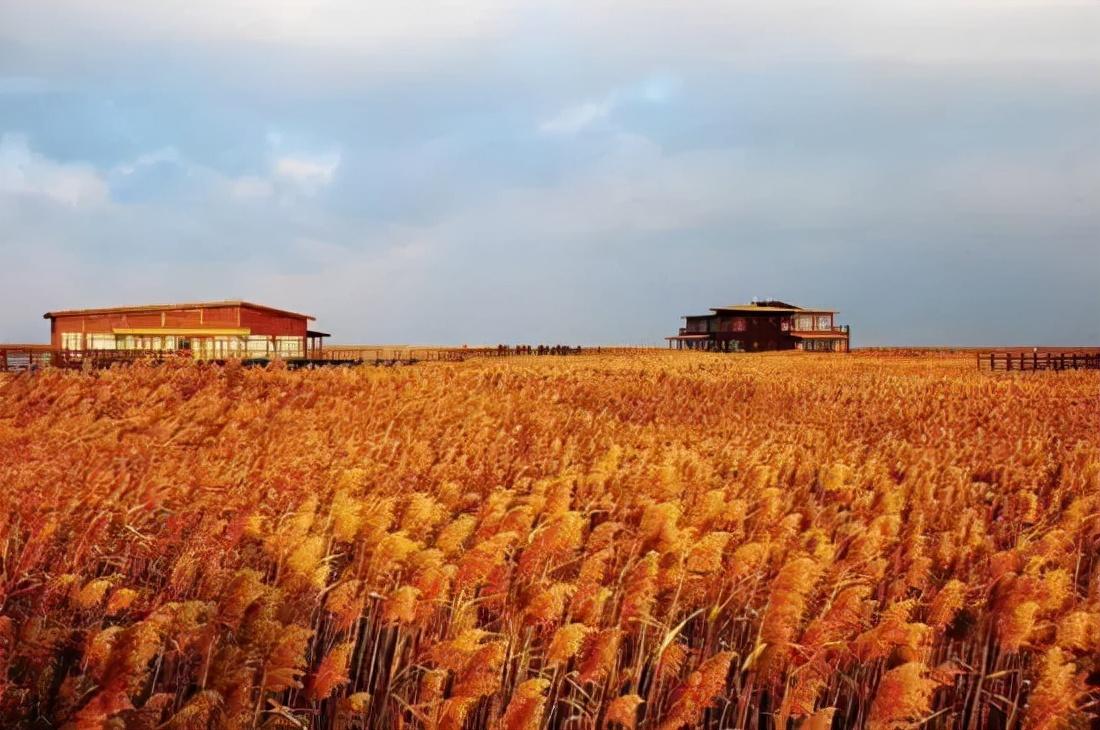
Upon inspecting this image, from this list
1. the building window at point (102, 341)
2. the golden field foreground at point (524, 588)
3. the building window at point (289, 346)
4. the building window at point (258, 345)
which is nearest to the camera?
the golden field foreground at point (524, 588)

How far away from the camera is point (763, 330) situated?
10106 centimetres

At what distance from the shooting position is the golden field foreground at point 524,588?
4797 mm

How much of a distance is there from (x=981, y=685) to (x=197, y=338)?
196ft

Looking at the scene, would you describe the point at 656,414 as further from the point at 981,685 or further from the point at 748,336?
the point at 748,336

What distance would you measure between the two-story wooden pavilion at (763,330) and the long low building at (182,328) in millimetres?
55015

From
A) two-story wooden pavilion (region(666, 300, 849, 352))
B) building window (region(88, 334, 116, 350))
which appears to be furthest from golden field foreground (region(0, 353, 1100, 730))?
two-story wooden pavilion (region(666, 300, 849, 352))

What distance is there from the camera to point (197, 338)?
58.8 meters

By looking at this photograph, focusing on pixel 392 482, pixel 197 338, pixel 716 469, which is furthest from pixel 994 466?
pixel 197 338

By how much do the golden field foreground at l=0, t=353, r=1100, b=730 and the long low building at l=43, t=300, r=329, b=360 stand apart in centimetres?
4808

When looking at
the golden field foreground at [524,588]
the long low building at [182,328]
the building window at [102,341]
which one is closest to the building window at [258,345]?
the long low building at [182,328]

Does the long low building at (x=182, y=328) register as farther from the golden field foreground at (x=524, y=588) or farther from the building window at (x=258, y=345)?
the golden field foreground at (x=524, y=588)

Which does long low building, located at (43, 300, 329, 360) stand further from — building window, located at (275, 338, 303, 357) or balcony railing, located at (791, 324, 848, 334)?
balcony railing, located at (791, 324, 848, 334)

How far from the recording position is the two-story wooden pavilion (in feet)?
331

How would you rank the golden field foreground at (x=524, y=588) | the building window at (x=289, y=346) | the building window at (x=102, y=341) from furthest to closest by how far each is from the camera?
the building window at (x=289, y=346) < the building window at (x=102, y=341) < the golden field foreground at (x=524, y=588)
